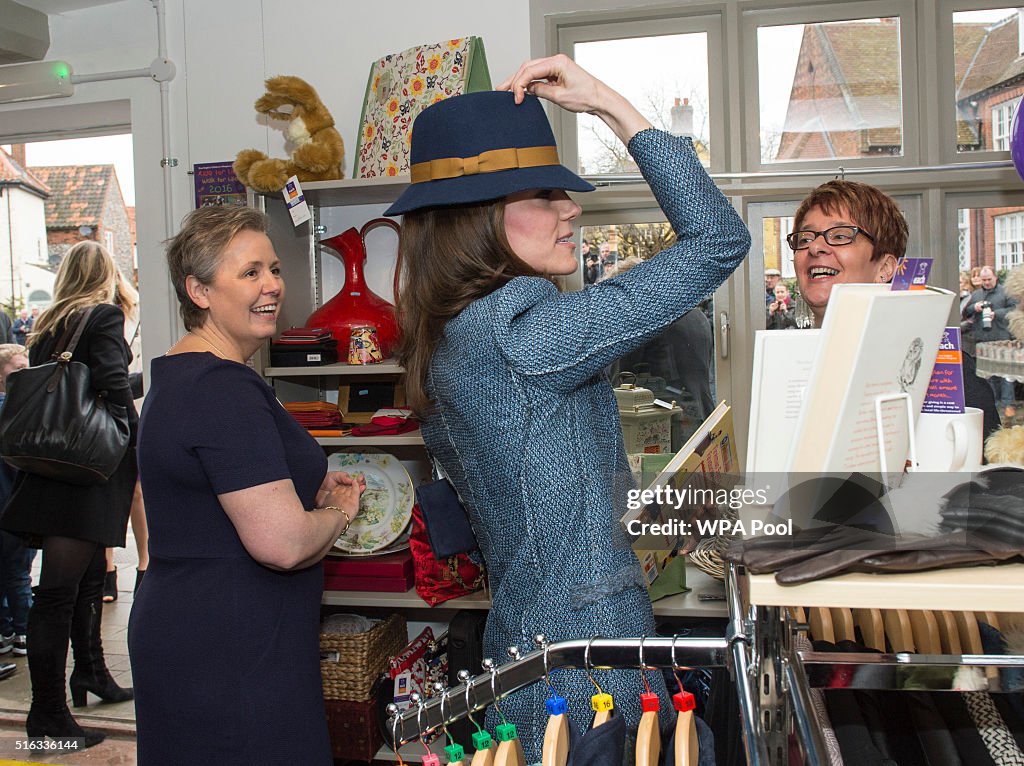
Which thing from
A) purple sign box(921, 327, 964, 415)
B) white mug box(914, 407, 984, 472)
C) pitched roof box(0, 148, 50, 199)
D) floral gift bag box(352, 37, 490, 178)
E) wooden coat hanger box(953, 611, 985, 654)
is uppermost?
pitched roof box(0, 148, 50, 199)

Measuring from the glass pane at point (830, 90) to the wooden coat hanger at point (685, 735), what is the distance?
7.60 feet

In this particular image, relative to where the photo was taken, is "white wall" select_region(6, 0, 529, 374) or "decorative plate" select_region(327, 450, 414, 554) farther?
"white wall" select_region(6, 0, 529, 374)

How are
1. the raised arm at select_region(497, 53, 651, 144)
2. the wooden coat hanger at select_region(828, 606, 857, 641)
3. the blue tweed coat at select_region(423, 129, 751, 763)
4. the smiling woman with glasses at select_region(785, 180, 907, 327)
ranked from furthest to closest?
the smiling woman with glasses at select_region(785, 180, 907, 327)
the wooden coat hanger at select_region(828, 606, 857, 641)
the raised arm at select_region(497, 53, 651, 144)
the blue tweed coat at select_region(423, 129, 751, 763)

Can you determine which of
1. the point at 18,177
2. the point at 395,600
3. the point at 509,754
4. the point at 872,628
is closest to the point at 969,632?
the point at 872,628

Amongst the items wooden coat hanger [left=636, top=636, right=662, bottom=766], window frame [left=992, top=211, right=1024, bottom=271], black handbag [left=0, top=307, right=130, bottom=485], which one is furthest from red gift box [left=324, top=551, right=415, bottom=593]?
window frame [left=992, top=211, right=1024, bottom=271]

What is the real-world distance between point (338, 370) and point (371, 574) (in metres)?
0.62

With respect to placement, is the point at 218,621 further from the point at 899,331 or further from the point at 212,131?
the point at 212,131

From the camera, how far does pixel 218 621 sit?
5.26 feet

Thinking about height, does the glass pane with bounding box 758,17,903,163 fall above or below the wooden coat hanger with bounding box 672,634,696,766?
above

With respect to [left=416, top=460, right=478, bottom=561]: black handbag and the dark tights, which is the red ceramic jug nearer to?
the dark tights

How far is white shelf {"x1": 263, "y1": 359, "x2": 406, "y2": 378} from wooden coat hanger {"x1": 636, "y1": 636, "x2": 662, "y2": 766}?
167cm

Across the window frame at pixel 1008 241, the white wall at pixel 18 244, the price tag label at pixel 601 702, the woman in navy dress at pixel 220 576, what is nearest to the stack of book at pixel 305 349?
the woman in navy dress at pixel 220 576

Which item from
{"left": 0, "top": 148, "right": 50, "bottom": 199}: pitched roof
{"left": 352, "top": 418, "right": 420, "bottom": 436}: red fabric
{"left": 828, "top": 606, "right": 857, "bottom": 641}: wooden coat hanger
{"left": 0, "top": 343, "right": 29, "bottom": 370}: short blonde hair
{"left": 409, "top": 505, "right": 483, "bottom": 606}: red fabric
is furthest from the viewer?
{"left": 0, "top": 148, "right": 50, "bottom": 199}: pitched roof

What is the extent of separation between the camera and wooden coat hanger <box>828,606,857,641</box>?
4.47 ft
